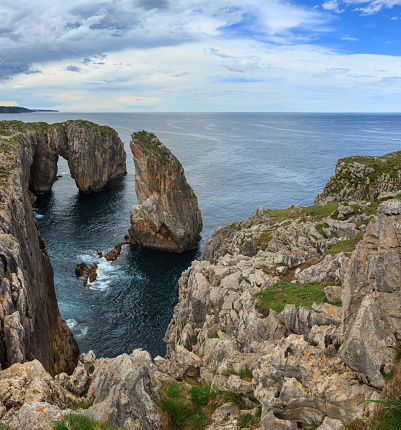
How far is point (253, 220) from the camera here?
51688 millimetres

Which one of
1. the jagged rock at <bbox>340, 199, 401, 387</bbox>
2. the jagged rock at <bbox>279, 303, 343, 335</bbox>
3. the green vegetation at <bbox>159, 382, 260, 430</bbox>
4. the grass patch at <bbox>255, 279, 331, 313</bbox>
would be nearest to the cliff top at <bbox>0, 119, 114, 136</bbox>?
the grass patch at <bbox>255, 279, 331, 313</bbox>

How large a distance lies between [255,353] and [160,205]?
55.3m

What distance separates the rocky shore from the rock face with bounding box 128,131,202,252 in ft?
123

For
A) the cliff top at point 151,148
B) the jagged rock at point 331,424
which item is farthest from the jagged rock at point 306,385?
the cliff top at point 151,148

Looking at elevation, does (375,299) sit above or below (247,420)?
above

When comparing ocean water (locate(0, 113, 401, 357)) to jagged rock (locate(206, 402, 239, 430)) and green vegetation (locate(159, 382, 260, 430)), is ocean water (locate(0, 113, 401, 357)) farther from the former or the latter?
jagged rock (locate(206, 402, 239, 430))

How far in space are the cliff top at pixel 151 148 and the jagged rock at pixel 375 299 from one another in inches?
2455

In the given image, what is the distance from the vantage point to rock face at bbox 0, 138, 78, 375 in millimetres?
22469

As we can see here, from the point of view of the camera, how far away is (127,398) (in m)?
14.5

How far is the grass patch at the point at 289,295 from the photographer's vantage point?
2148cm

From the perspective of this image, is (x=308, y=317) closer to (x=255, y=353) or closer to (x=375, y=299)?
(x=255, y=353)

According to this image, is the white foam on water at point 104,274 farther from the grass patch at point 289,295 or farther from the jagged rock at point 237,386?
the jagged rock at point 237,386

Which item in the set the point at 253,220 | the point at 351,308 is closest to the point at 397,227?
the point at 351,308

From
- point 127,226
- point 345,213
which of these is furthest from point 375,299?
point 127,226
